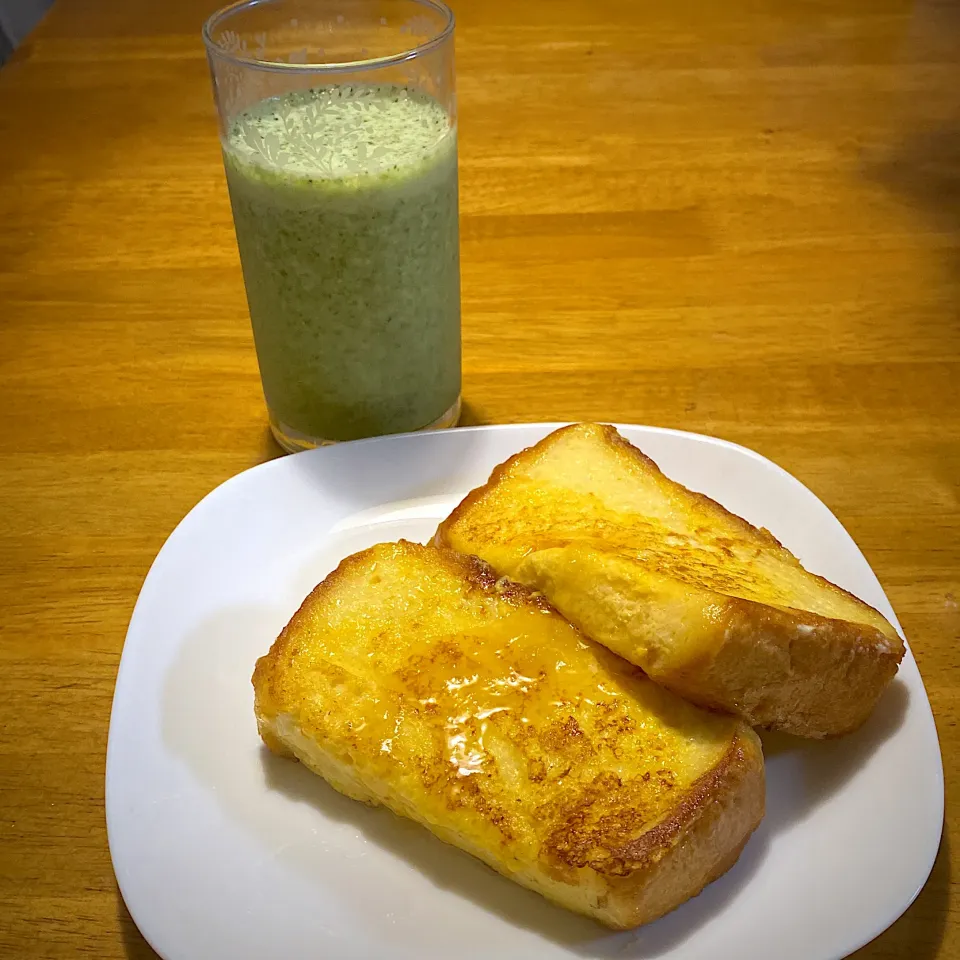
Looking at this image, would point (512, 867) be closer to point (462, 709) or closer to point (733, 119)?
point (462, 709)

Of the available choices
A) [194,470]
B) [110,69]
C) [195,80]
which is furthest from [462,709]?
[110,69]

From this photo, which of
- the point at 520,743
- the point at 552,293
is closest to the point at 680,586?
the point at 520,743

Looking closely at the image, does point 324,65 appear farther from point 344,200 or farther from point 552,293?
point 552,293

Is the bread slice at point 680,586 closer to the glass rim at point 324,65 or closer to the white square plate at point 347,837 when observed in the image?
the white square plate at point 347,837

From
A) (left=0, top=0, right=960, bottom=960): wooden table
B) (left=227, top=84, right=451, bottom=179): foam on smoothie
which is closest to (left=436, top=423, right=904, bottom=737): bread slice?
(left=0, top=0, right=960, bottom=960): wooden table

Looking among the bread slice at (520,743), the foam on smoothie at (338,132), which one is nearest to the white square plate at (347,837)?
the bread slice at (520,743)

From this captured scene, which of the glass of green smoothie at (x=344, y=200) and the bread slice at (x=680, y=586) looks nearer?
the bread slice at (x=680, y=586)

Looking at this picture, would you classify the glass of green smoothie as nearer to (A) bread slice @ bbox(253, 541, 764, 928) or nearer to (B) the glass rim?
(B) the glass rim

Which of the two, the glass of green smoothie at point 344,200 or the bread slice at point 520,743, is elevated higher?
the glass of green smoothie at point 344,200
